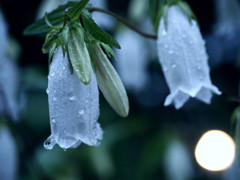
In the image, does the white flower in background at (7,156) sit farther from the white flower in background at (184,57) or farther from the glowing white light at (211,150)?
the glowing white light at (211,150)

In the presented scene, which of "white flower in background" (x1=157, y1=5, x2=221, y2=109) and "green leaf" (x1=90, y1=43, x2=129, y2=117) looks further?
"white flower in background" (x1=157, y1=5, x2=221, y2=109)

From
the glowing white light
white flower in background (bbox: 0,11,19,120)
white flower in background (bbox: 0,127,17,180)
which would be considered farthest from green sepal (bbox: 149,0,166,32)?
the glowing white light

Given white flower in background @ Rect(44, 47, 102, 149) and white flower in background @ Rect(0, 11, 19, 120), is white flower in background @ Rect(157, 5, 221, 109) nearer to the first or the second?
white flower in background @ Rect(44, 47, 102, 149)

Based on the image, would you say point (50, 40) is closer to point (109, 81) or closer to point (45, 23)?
point (109, 81)

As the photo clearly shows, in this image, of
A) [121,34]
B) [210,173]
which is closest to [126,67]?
[121,34]

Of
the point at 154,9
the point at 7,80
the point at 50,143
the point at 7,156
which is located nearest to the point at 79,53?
the point at 50,143

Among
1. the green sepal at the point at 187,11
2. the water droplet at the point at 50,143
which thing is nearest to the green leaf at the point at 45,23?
the green sepal at the point at 187,11

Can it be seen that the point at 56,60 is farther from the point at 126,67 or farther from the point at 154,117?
the point at 154,117
